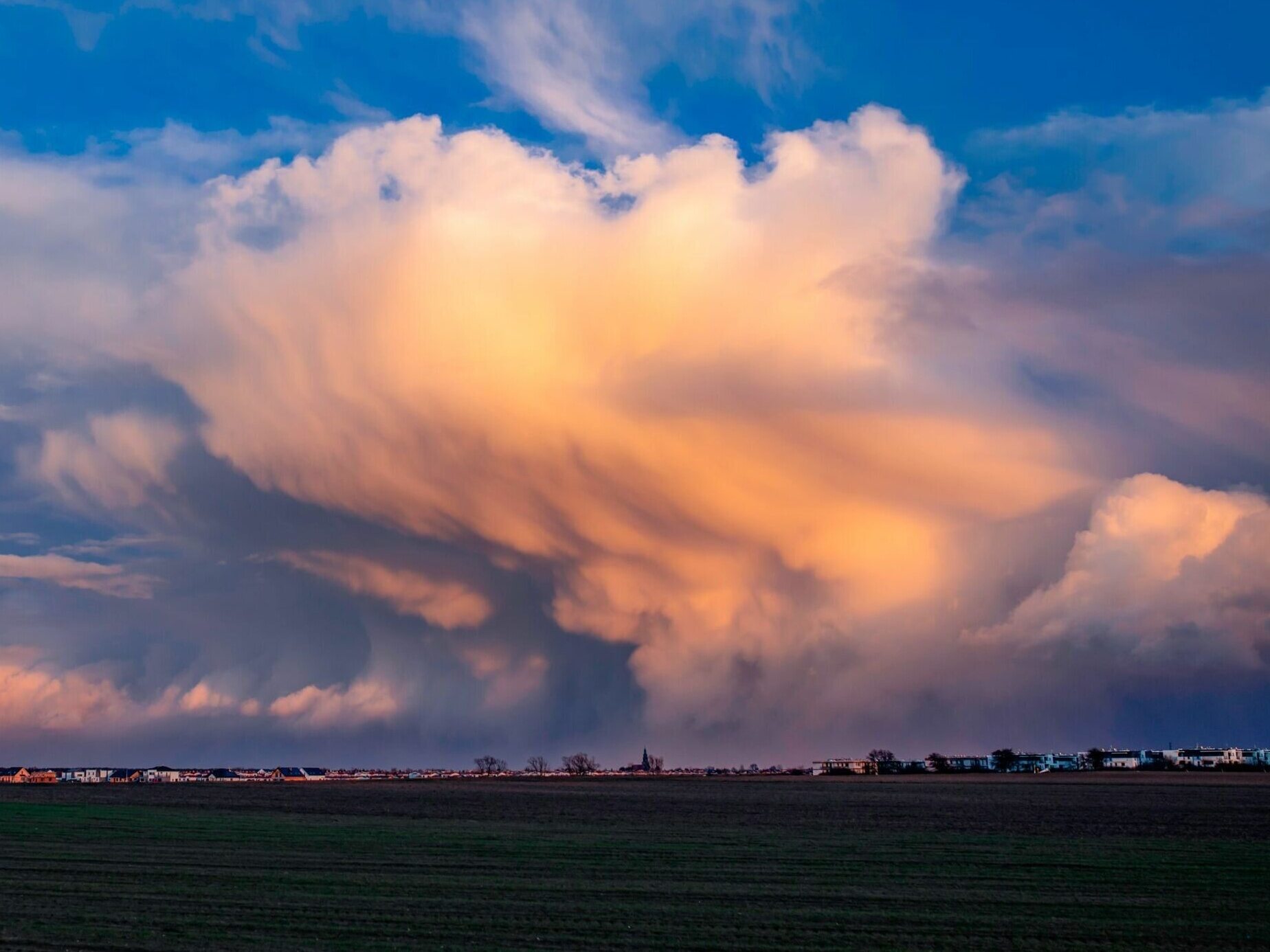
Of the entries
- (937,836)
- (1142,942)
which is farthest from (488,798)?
(1142,942)

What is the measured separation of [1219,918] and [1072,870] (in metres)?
11.0

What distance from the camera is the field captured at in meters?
25.1

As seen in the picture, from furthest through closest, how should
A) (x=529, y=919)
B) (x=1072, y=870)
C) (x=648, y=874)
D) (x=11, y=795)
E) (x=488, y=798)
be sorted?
1. (x=11, y=795)
2. (x=488, y=798)
3. (x=1072, y=870)
4. (x=648, y=874)
5. (x=529, y=919)

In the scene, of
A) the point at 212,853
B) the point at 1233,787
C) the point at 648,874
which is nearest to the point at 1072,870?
the point at 648,874

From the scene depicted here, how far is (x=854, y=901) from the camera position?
3002 cm

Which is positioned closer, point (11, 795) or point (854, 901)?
point (854, 901)

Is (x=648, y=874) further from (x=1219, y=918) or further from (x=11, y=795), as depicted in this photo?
(x=11, y=795)

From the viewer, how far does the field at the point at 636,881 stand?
987 inches

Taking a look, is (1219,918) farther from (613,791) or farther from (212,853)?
(613,791)

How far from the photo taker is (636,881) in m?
34.2

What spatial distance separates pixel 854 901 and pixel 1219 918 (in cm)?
861

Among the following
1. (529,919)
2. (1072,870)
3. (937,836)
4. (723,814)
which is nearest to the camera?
(529,919)

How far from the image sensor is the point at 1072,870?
3866cm

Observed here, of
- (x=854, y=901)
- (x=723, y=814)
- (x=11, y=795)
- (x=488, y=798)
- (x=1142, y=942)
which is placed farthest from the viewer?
(x=11, y=795)
